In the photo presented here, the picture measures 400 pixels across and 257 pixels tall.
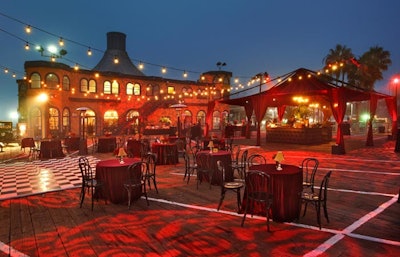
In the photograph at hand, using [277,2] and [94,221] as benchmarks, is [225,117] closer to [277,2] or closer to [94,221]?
[94,221]

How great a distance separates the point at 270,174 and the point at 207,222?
1.36 metres

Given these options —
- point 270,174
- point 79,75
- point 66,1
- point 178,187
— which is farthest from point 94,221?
point 66,1

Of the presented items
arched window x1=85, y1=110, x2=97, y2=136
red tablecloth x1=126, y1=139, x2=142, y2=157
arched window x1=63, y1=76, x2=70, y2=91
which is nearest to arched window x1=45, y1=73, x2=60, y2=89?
arched window x1=63, y1=76, x2=70, y2=91

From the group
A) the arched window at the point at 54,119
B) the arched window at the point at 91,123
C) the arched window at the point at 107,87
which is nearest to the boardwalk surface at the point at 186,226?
the arched window at the point at 54,119

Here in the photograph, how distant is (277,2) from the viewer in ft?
364

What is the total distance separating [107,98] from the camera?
25219mm

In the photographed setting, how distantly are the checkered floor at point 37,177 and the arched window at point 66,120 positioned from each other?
12545 mm

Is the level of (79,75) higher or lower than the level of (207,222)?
higher

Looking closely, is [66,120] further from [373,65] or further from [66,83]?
[373,65]

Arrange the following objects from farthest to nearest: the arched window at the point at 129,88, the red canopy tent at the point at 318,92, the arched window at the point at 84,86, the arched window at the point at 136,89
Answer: the arched window at the point at 136,89
the arched window at the point at 129,88
the arched window at the point at 84,86
the red canopy tent at the point at 318,92

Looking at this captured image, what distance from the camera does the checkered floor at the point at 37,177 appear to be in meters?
6.84

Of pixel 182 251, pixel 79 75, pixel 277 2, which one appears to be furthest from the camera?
pixel 277 2

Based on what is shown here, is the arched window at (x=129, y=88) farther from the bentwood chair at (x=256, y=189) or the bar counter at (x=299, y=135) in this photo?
the bentwood chair at (x=256, y=189)

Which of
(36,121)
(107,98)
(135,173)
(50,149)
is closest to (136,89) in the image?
(107,98)
